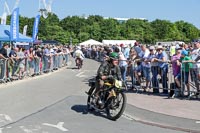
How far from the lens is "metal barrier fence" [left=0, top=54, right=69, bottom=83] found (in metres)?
18.0

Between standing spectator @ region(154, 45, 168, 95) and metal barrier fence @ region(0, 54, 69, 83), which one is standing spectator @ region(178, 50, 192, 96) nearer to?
standing spectator @ region(154, 45, 168, 95)

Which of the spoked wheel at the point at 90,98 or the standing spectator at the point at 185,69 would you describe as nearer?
the spoked wheel at the point at 90,98

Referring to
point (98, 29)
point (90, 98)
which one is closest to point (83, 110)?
point (90, 98)

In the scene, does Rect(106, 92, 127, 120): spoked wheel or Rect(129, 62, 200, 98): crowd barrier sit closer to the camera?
Rect(106, 92, 127, 120): spoked wheel

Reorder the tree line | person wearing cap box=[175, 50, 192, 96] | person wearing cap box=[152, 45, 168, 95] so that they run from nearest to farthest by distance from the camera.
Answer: person wearing cap box=[175, 50, 192, 96] → person wearing cap box=[152, 45, 168, 95] → the tree line

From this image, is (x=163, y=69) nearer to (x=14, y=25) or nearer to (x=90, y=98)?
(x=90, y=98)

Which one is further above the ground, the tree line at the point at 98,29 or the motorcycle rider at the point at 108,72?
the tree line at the point at 98,29

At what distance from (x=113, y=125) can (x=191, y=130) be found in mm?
1733

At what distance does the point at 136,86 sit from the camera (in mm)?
15453

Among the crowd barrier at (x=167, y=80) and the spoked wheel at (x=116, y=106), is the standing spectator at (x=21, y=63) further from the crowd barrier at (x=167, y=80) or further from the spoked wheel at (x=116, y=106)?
the spoked wheel at (x=116, y=106)

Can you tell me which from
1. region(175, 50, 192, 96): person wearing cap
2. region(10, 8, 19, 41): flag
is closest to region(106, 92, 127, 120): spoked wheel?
region(175, 50, 192, 96): person wearing cap

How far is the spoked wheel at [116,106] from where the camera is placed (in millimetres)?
9828

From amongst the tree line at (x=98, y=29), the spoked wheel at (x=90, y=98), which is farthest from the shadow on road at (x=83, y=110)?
the tree line at (x=98, y=29)

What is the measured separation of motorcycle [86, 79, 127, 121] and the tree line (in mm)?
85466
